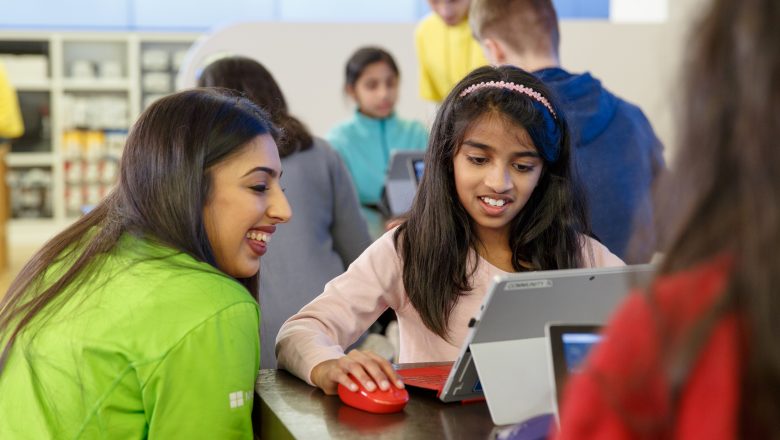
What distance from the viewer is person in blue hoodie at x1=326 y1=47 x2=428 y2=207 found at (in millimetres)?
3814

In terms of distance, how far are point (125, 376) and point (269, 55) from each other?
3284 millimetres

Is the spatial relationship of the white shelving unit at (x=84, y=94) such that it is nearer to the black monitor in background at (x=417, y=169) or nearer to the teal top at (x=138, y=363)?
the black monitor in background at (x=417, y=169)

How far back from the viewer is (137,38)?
714 centimetres

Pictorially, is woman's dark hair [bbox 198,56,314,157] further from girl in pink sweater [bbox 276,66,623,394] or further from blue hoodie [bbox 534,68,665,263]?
girl in pink sweater [bbox 276,66,623,394]

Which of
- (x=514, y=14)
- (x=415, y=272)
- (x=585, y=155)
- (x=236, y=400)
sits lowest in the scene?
(x=236, y=400)

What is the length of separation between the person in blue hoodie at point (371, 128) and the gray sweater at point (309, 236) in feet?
3.73

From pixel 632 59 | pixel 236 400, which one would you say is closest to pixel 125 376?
pixel 236 400

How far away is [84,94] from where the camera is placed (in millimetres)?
7254

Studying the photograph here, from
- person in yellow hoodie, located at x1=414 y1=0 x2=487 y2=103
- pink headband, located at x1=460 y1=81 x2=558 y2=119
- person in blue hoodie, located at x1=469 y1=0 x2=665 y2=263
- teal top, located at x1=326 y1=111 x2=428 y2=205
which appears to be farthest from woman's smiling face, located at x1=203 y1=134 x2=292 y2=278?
teal top, located at x1=326 y1=111 x2=428 y2=205

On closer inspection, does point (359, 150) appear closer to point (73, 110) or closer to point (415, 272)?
point (415, 272)

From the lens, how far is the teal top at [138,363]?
1228 millimetres

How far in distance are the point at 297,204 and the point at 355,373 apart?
52.3 inches

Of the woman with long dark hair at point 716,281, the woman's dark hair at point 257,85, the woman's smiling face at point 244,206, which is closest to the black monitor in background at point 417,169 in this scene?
the woman's dark hair at point 257,85

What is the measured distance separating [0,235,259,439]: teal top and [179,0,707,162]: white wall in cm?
311
